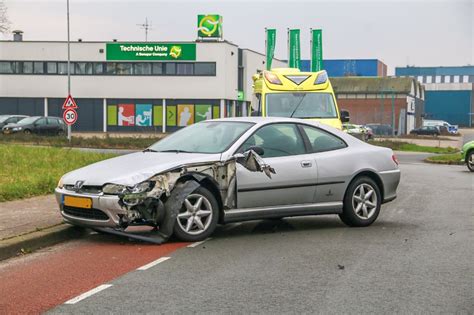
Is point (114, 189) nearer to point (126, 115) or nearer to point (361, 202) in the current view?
point (361, 202)

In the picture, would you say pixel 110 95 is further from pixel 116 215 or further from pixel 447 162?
pixel 116 215

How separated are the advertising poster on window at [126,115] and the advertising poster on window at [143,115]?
0.35 metres

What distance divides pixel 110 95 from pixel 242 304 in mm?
53200

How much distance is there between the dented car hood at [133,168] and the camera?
7453mm

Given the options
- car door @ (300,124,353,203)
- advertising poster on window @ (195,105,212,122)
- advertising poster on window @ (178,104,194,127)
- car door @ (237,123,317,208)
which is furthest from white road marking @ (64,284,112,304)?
advertising poster on window @ (178,104,194,127)

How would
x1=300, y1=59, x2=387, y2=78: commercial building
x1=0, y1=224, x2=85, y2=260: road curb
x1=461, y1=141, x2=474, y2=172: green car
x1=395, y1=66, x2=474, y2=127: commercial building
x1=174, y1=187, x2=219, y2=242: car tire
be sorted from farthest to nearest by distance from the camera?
x1=395, y1=66, x2=474, y2=127: commercial building < x1=300, y1=59, x2=387, y2=78: commercial building < x1=461, y1=141, x2=474, y2=172: green car < x1=174, y1=187, x2=219, y2=242: car tire < x1=0, y1=224, x2=85, y2=260: road curb

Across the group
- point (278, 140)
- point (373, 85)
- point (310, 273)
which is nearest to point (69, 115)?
point (278, 140)

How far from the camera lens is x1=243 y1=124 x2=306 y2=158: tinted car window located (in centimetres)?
850

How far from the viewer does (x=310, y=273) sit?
251 inches

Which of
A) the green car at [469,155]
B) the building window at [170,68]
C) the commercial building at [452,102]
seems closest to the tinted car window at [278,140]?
the green car at [469,155]

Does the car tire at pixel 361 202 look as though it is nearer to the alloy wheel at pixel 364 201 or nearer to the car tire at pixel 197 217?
the alloy wheel at pixel 364 201

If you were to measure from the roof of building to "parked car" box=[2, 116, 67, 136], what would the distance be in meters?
45.8

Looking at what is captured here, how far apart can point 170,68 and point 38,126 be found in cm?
1989

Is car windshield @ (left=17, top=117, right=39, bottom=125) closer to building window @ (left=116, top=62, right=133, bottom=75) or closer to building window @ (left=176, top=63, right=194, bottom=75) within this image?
building window @ (left=116, top=62, right=133, bottom=75)
